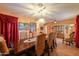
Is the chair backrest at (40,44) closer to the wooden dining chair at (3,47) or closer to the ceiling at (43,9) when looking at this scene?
the ceiling at (43,9)

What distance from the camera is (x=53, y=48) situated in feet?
7.63

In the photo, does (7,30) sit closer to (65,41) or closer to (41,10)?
(41,10)

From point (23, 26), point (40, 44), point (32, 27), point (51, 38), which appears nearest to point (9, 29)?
point (23, 26)

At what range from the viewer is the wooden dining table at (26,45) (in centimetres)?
226

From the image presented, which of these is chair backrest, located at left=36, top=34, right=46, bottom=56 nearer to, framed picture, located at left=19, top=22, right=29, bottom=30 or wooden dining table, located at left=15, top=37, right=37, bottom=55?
wooden dining table, located at left=15, top=37, right=37, bottom=55

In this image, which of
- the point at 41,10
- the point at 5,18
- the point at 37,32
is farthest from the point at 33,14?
the point at 5,18

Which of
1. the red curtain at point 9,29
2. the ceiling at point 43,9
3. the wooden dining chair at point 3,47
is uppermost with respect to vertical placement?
the ceiling at point 43,9

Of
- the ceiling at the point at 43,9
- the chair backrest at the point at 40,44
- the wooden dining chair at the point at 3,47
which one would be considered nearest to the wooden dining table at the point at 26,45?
the chair backrest at the point at 40,44

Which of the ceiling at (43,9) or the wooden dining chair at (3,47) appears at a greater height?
the ceiling at (43,9)

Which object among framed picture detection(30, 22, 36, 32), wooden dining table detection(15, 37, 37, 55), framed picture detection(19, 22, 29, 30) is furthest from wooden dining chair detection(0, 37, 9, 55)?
framed picture detection(30, 22, 36, 32)

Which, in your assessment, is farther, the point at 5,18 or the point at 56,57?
the point at 56,57

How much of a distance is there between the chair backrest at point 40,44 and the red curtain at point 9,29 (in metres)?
0.37

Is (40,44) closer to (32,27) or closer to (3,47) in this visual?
(32,27)

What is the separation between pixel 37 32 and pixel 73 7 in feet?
2.44
